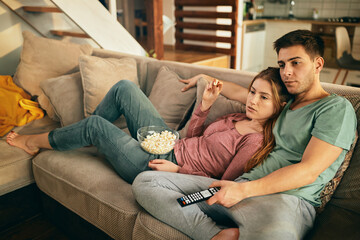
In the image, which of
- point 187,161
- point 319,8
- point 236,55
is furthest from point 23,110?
point 319,8

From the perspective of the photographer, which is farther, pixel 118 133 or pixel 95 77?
→ pixel 95 77

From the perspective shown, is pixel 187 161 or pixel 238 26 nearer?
pixel 187 161

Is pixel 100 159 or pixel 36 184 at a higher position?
pixel 100 159

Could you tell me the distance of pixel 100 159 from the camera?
166 centimetres

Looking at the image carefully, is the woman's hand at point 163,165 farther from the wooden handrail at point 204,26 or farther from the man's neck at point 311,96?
the wooden handrail at point 204,26

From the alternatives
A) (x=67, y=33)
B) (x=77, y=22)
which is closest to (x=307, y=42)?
(x=77, y=22)

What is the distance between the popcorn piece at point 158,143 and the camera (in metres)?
1.44

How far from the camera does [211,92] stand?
59.2 inches

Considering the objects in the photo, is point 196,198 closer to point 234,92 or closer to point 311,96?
point 311,96

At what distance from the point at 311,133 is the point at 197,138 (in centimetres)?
57

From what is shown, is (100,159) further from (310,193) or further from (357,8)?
(357,8)

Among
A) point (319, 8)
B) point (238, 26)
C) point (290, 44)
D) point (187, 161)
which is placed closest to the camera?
point (290, 44)

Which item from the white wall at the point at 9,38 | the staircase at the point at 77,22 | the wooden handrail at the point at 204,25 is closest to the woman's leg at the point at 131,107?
the staircase at the point at 77,22

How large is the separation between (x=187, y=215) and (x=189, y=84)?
90 cm
